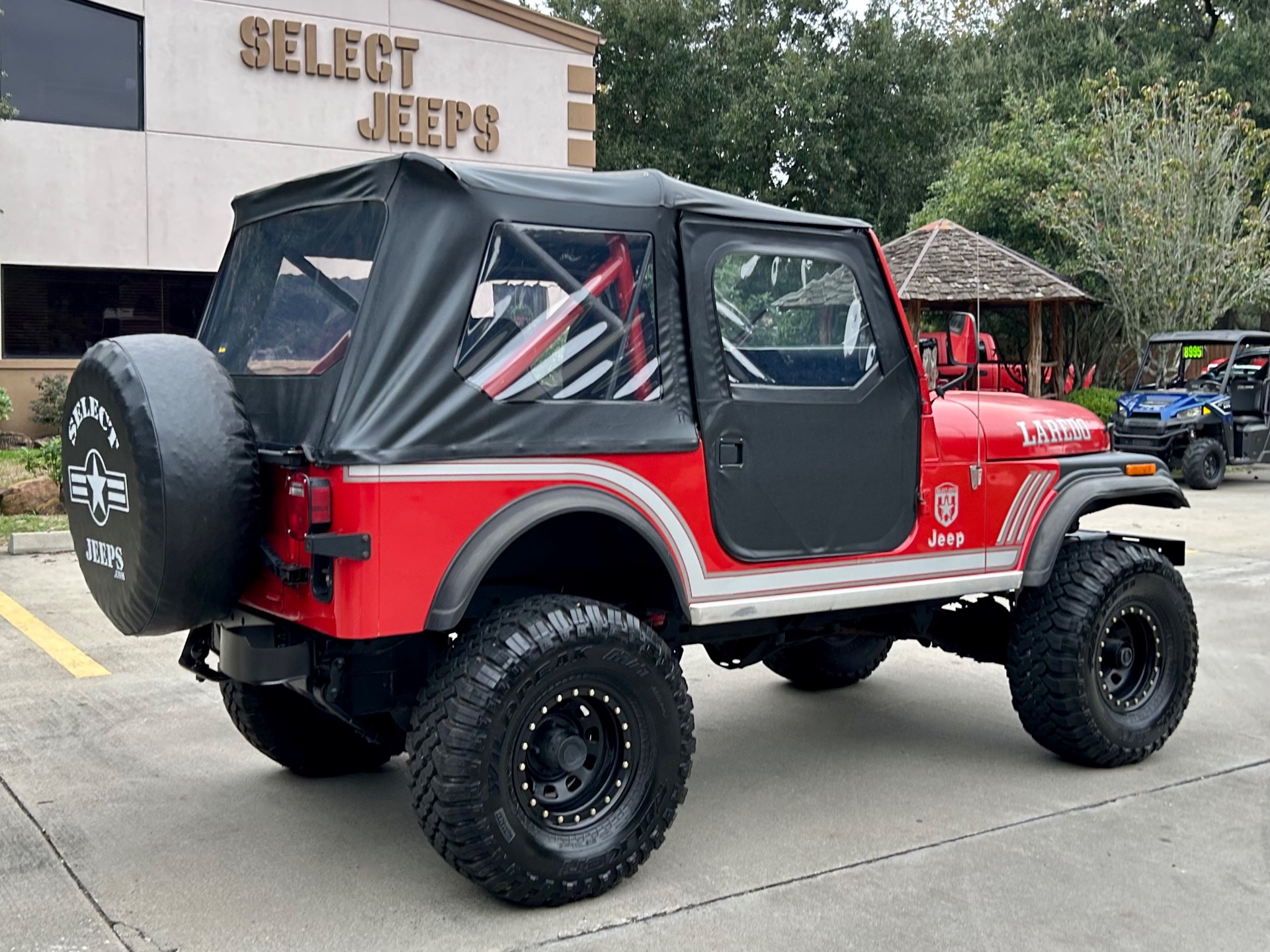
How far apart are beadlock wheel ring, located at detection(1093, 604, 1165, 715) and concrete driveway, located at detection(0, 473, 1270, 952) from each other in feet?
1.00

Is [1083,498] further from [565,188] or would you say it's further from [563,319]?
[565,188]

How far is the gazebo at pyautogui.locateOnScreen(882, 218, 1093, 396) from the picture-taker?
19031 millimetres

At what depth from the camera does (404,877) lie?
13.9 ft

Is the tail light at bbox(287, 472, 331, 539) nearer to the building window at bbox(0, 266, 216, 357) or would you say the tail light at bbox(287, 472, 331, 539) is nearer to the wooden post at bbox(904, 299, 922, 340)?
the building window at bbox(0, 266, 216, 357)

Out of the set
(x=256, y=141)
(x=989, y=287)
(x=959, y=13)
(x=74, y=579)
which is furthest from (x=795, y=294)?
(x=959, y=13)

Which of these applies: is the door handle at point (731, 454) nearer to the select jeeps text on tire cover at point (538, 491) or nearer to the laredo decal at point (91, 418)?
the select jeeps text on tire cover at point (538, 491)

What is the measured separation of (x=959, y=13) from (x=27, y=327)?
81.4 feet

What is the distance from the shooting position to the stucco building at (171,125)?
1602 centimetres

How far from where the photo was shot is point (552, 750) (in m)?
4.03

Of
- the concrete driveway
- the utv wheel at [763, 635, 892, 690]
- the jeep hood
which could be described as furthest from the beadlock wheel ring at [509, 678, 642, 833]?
the utv wheel at [763, 635, 892, 690]

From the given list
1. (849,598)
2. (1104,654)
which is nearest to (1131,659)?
(1104,654)

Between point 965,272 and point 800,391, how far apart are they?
50.6 feet

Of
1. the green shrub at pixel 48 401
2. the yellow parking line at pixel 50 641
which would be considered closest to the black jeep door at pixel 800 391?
the yellow parking line at pixel 50 641

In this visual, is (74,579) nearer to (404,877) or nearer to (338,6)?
(404,877)
